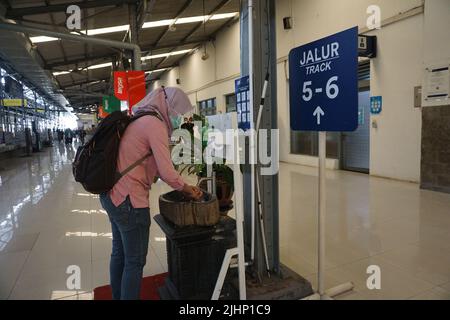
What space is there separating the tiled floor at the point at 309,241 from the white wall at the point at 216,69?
6.72m

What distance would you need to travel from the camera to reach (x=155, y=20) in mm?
8281

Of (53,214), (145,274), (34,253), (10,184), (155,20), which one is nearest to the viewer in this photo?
(145,274)

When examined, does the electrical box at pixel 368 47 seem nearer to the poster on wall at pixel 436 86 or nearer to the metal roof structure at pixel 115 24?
the poster on wall at pixel 436 86

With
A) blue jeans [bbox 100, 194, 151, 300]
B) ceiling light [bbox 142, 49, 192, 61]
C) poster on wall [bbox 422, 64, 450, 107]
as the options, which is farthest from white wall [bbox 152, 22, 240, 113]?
blue jeans [bbox 100, 194, 151, 300]

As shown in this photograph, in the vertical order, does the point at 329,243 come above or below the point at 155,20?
below

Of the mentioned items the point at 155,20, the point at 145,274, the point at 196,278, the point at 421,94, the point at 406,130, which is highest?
the point at 155,20

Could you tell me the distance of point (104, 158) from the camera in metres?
1.48

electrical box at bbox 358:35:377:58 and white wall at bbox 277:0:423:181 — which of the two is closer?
white wall at bbox 277:0:423:181

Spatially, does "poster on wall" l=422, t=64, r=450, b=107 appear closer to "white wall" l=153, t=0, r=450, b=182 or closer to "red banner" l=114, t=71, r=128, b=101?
"white wall" l=153, t=0, r=450, b=182

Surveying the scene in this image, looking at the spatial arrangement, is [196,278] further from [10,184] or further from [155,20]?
[155,20]

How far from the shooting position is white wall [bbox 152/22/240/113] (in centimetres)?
1057

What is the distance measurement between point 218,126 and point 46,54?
8.92 metres

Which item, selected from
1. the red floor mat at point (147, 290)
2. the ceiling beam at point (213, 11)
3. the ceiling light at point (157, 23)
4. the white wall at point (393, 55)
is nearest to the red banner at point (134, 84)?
the ceiling light at point (157, 23)
